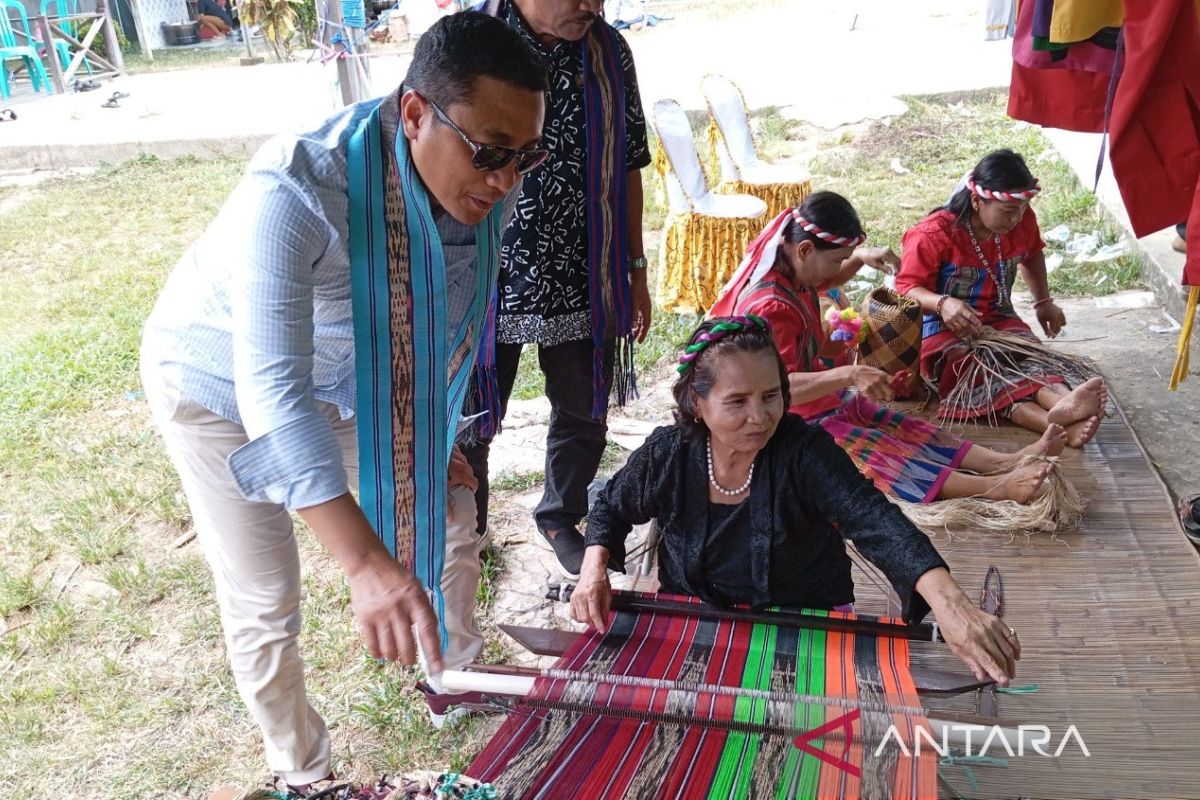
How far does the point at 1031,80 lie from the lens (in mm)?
2984

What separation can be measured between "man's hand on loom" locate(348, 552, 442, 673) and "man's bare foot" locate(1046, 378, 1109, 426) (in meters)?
2.74

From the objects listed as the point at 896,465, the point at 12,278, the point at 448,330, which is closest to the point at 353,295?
the point at 448,330

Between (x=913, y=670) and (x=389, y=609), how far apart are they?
102 centimetres

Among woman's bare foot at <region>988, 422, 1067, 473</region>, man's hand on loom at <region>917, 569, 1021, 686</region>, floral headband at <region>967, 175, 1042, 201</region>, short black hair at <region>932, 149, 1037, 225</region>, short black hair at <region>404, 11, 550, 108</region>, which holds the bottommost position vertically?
woman's bare foot at <region>988, 422, 1067, 473</region>

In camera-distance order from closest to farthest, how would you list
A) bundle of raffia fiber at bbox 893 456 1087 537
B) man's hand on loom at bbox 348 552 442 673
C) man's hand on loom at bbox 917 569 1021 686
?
man's hand on loom at bbox 348 552 442 673 < man's hand on loom at bbox 917 569 1021 686 < bundle of raffia fiber at bbox 893 456 1087 537

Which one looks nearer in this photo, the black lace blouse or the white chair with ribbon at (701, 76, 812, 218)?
the black lace blouse

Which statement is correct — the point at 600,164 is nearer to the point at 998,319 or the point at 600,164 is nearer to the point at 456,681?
the point at 456,681

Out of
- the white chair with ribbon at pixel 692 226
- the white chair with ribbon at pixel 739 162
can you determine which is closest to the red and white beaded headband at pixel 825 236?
the white chair with ribbon at pixel 692 226

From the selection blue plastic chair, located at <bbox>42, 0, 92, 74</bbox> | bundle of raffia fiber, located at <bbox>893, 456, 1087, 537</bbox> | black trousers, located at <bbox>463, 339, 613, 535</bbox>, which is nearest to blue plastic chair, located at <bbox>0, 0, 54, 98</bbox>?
blue plastic chair, located at <bbox>42, 0, 92, 74</bbox>

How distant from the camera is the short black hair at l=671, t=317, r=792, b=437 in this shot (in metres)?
2.13

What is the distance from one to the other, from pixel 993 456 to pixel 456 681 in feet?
7.13

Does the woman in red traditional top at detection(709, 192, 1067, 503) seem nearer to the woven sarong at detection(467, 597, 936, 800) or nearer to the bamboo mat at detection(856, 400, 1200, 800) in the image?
the bamboo mat at detection(856, 400, 1200, 800)

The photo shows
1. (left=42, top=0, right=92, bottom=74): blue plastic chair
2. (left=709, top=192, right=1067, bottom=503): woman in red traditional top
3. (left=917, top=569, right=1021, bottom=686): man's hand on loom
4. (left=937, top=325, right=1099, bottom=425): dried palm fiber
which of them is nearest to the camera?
(left=917, top=569, right=1021, bottom=686): man's hand on loom

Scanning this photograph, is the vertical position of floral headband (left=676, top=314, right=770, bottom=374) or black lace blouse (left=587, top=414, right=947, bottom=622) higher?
floral headband (left=676, top=314, right=770, bottom=374)
